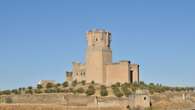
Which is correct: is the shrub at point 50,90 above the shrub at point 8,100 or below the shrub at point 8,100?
above

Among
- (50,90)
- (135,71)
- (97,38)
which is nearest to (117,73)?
(135,71)

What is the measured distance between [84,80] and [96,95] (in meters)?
6.09

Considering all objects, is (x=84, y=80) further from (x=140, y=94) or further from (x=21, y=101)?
(x=140, y=94)

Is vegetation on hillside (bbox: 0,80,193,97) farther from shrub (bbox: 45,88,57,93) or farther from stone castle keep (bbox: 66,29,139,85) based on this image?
stone castle keep (bbox: 66,29,139,85)

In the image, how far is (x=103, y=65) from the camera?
2116 inches

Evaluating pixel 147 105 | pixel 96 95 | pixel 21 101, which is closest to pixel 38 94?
pixel 21 101

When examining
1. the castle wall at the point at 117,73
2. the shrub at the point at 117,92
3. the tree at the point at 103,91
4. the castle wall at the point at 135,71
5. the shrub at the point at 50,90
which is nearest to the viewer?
the shrub at the point at 117,92

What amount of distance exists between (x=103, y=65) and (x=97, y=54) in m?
1.32

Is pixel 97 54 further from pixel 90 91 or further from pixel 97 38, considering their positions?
pixel 90 91

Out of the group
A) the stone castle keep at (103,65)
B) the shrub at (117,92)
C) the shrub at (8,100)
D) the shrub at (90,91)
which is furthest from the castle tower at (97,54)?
the shrub at (8,100)

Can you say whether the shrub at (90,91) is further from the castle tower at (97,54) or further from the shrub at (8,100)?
the shrub at (8,100)

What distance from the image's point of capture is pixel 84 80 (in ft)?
180

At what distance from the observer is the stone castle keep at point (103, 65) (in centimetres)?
5347

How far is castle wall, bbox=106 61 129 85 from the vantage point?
5344cm
